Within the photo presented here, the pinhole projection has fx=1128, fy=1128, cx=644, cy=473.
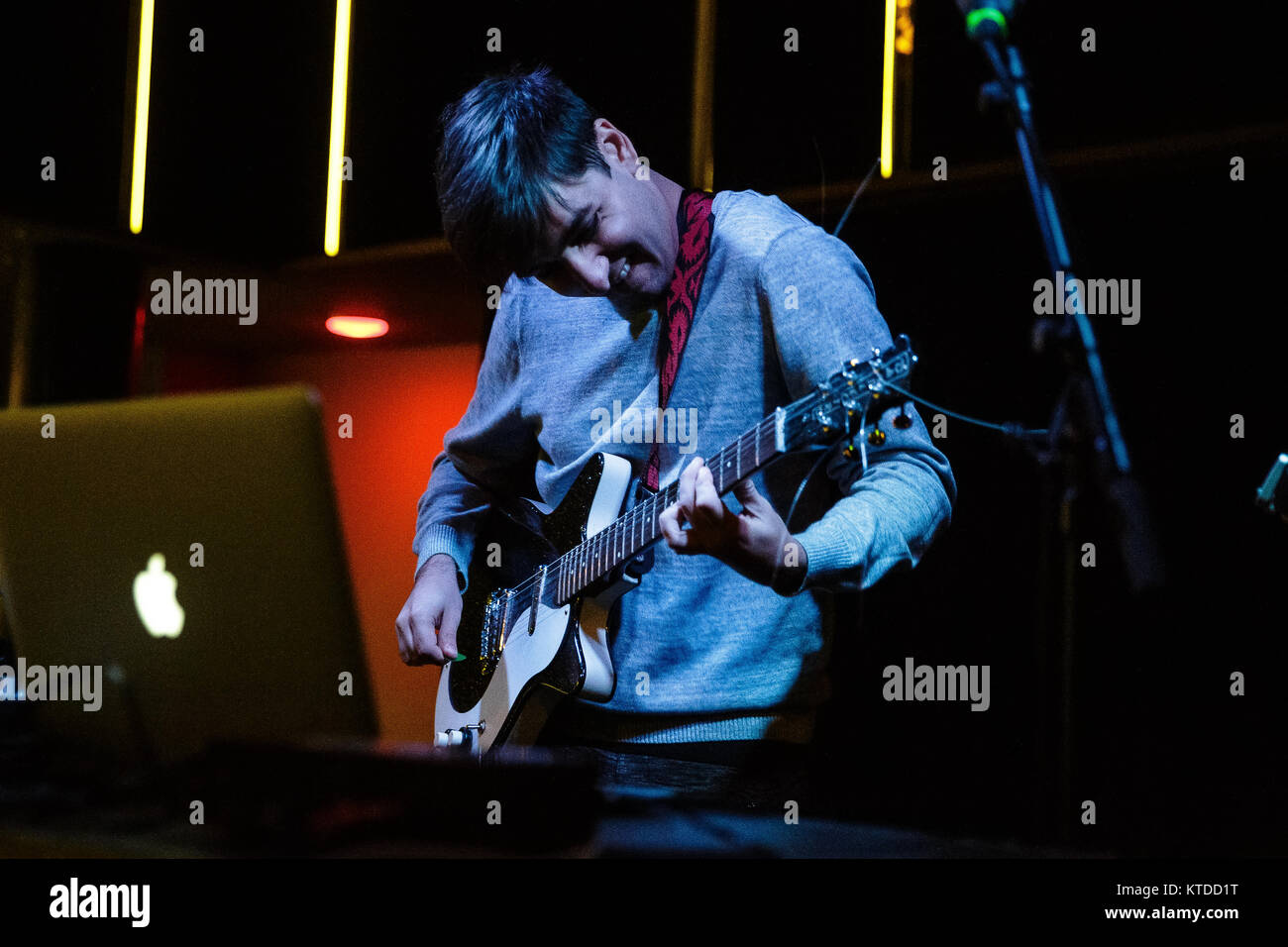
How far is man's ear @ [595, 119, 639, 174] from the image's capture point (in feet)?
5.74

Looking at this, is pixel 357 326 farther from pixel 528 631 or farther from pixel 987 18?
pixel 987 18

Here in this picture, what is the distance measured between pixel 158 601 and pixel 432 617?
0.91 metres

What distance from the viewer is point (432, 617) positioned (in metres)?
1.89

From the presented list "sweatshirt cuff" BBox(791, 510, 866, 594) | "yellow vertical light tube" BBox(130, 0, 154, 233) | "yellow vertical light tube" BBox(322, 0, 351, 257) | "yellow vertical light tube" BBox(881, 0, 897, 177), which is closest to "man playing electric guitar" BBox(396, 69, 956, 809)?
"sweatshirt cuff" BBox(791, 510, 866, 594)

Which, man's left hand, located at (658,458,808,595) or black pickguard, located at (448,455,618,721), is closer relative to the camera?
man's left hand, located at (658,458,808,595)

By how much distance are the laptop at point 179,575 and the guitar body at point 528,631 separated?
564 millimetres

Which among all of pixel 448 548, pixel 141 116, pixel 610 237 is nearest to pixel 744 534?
pixel 610 237

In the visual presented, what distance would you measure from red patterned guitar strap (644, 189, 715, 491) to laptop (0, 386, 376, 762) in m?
0.81

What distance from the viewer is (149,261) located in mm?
3252

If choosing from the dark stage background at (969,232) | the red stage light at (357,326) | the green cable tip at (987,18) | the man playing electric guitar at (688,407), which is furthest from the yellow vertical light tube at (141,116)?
the green cable tip at (987,18)

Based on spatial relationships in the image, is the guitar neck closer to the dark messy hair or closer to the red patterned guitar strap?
the red patterned guitar strap

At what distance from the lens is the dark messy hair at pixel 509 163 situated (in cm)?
163
